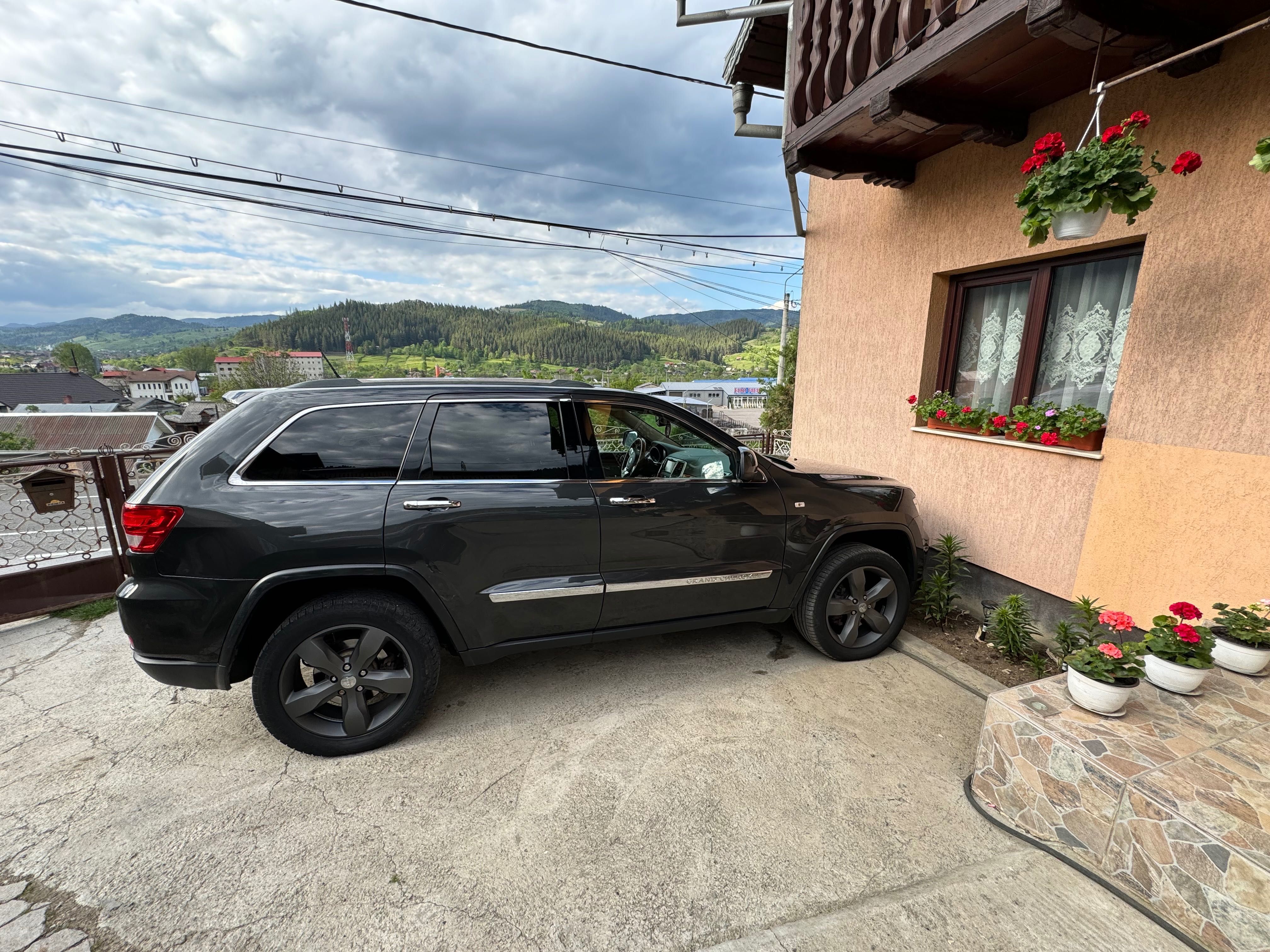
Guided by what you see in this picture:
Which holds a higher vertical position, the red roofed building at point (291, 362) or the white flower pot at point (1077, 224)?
the white flower pot at point (1077, 224)

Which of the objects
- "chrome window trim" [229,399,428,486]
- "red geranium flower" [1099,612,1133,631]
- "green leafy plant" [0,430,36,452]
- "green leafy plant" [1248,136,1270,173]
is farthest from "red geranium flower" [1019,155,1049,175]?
"green leafy plant" [0,430,36,452]

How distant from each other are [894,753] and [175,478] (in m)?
3.46

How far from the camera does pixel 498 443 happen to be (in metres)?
2.61

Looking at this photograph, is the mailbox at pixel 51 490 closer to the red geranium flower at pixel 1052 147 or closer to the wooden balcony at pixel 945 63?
the wooden balcony at pixel 945 63

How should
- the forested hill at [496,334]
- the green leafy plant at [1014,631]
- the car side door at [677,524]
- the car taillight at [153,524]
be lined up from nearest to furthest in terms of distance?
the car taillight at [153,524] < the car side door at [677,524] < the green leafy plant at [1014,631] < the forested hill at [496,334]

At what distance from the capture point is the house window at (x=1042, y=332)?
3.35 m

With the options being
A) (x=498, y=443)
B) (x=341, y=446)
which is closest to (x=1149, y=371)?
(x=498, y=443)

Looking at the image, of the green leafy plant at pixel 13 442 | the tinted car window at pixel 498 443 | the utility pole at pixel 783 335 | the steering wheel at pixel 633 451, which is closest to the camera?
the tinted car window at pixel 498 443

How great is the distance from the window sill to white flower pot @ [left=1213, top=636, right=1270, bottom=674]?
3.81 feet

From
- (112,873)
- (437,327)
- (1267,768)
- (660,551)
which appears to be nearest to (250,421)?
(112,873)

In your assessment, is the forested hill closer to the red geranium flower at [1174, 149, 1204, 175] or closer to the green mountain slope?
the red geranium flower at [1174, 149, 1204, 175]

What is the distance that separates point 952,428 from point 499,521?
141 inches

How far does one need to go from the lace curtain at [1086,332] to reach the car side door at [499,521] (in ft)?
11.2

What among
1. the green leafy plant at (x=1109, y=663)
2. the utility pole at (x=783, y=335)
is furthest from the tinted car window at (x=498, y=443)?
the utility pole at (x=783, y=335)
